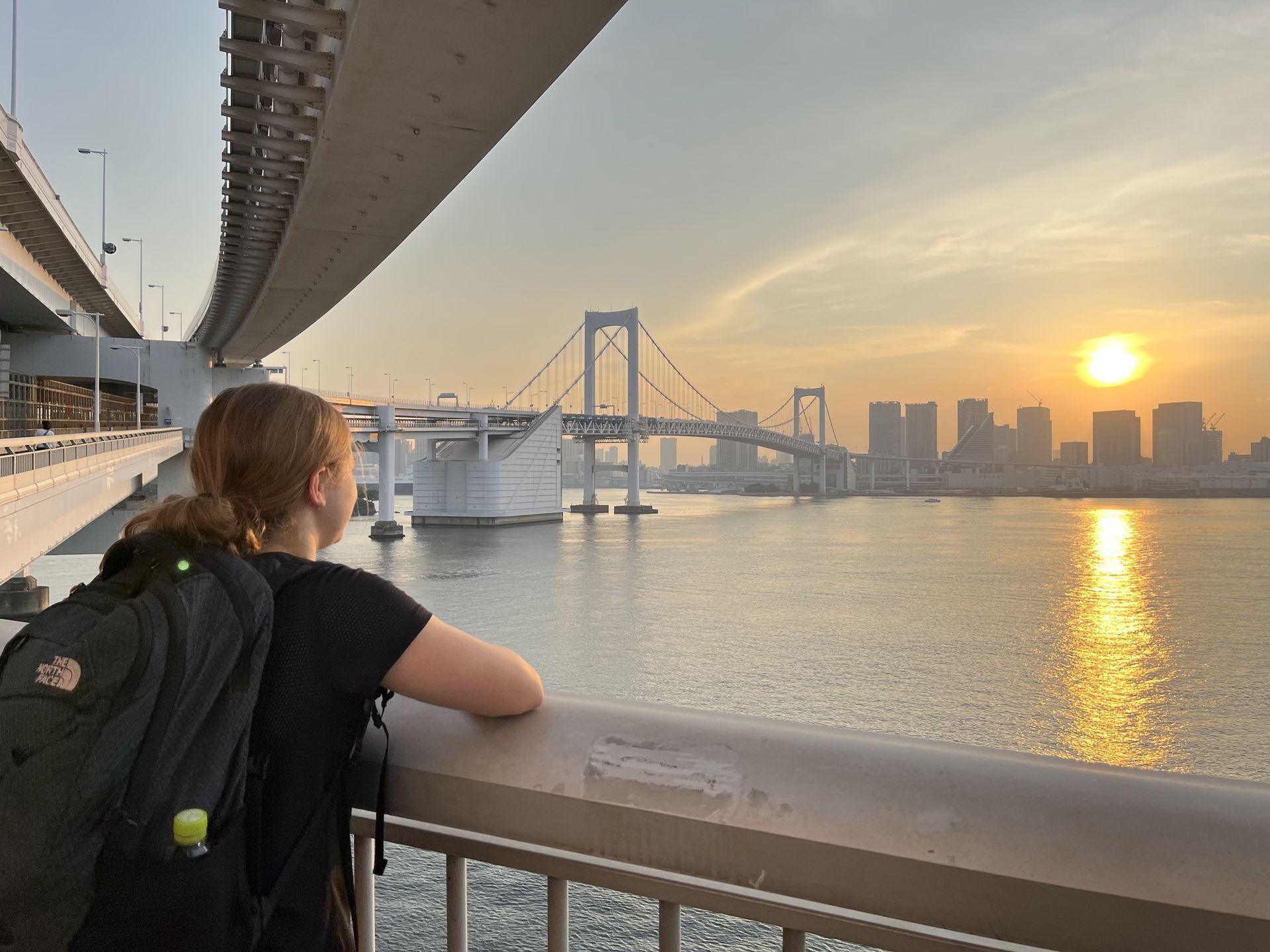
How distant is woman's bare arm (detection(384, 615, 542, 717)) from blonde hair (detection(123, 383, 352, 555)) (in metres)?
0.17

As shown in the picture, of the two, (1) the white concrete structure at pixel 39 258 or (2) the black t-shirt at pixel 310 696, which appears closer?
(2) the black t-shirt at pixel 310 696

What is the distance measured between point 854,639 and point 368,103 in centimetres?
1252

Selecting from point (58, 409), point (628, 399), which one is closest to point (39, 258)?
point (58, 409)

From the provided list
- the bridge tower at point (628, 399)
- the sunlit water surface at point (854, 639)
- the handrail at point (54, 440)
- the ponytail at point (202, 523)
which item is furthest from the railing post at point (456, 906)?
the bridge tower at point (628, 399)

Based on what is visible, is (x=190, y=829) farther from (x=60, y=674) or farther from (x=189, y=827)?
(x=60, y=674)

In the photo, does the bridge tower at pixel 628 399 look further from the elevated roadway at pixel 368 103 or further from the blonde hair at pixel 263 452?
the blonde hair at pixel 263 452

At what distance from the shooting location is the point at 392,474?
97.0 feet

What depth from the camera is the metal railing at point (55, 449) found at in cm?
614

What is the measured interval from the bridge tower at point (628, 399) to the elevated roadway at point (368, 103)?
34.4m

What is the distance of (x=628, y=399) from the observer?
147 ft

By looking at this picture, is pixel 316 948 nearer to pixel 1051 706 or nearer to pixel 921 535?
pixel 1051 706

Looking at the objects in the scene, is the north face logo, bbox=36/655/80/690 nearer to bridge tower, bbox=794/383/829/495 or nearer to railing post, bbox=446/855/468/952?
railing post, bbox=446/855/468/952

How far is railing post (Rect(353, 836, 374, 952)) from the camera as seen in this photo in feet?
2.68

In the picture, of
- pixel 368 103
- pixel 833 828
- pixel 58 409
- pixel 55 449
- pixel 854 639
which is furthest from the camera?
pixel 58 409
